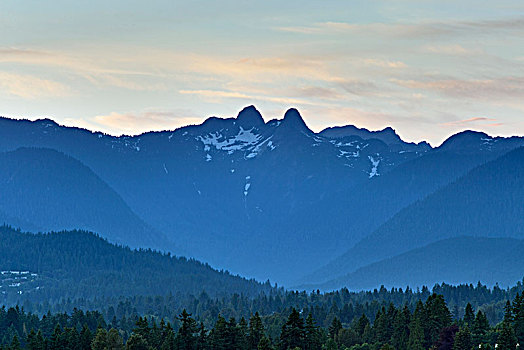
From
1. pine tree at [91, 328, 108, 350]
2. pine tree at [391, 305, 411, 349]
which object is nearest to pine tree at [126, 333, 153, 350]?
pine tree at [91, 328, 108, 350]

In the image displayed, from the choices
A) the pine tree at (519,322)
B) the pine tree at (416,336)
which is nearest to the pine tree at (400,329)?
the pine tree at (416,336)

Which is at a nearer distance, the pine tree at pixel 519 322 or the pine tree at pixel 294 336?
the pine tree at pixel 294 336

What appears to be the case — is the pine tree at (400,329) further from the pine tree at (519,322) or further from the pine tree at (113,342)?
the pine tree at (113,342)

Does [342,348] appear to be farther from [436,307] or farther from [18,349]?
[18,349]

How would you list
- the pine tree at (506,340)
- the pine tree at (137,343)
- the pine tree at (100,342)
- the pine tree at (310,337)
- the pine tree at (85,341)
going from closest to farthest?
the pine tree at (506,340)
the pine tree at (310,337)
the pine tree at (137,343)
the pine tree at (100,342)
the pine tree at (85,341)

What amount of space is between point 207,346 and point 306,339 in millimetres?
15053

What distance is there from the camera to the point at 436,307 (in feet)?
585

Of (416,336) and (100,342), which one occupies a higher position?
(416,336)

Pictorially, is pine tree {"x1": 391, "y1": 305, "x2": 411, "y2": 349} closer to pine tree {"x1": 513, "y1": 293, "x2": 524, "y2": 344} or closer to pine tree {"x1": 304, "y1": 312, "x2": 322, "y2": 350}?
pine tree {"x1": 513, "y1": 293, "x2": 524, "y2": 344}

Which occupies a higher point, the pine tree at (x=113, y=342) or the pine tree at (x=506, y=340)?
the pine tree at (x=113, y=342)

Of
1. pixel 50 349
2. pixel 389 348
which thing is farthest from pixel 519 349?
pixel 50 349

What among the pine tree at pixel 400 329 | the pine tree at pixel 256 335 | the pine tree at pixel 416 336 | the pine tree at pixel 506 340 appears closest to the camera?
the pine tree at pixel 506 340

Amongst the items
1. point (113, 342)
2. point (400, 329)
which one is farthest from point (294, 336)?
point (400, 329)

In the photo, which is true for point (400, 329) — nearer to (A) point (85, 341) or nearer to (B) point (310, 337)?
(B) point (310, 337)
